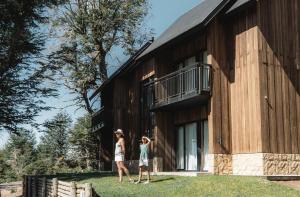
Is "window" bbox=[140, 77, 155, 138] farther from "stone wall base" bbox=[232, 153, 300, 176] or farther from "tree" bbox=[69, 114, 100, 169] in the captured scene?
"tree" bbox=[69, 114, 100, 169]

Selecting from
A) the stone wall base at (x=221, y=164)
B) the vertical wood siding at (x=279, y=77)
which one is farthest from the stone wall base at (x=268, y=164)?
the stone wall base at (x=221, y=164)

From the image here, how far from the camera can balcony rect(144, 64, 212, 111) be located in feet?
68.6

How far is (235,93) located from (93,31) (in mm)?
21630

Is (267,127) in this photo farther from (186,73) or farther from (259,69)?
(186,73)

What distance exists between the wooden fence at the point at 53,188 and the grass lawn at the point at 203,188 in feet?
3.64

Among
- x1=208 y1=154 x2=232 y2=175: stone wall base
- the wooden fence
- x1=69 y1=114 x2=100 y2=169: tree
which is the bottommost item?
the wooden fence

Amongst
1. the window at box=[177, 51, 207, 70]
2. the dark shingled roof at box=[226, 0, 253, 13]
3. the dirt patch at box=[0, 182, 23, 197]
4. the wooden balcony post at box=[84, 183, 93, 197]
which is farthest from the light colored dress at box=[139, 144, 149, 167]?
the dirt patch at box=[0, 182, 23, 197]

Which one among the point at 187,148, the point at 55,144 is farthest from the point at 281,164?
the point at 55,144

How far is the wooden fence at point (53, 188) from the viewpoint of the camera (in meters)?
13.6

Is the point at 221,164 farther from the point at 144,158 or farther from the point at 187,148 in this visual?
the point at 187,148

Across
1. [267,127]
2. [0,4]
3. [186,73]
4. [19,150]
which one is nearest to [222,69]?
[186,73]

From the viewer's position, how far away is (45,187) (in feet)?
63.5

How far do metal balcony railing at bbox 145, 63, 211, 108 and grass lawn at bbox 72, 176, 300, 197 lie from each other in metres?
4.54

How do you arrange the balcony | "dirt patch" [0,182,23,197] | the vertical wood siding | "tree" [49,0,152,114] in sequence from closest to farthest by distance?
the vertical wood siding → the balcony → "dirt patch" [0,182,23,197] → "tree" [49,0,152,114]
